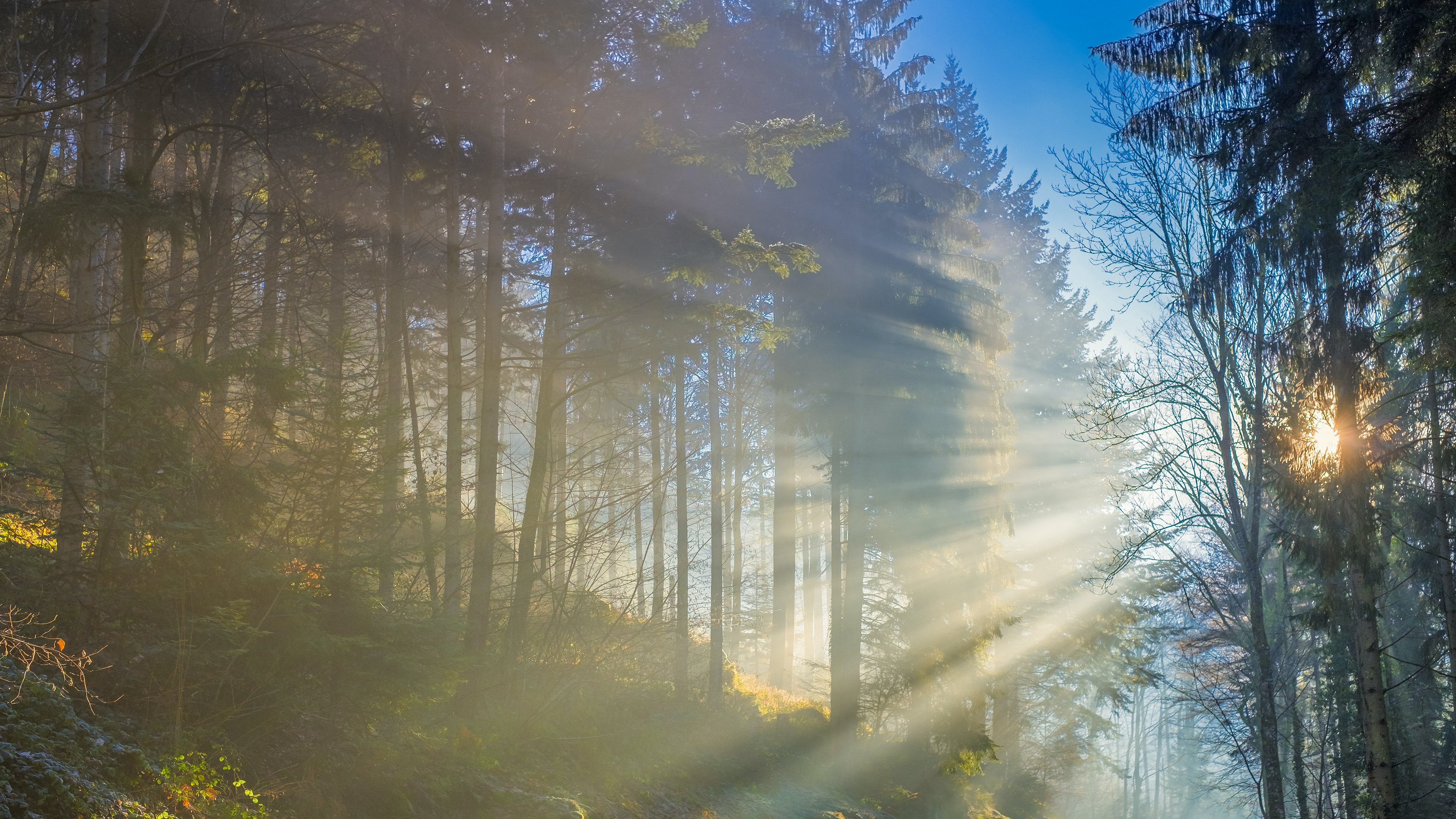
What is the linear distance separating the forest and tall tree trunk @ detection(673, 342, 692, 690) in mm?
143

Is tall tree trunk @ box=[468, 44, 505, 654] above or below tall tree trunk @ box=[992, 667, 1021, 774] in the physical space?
above

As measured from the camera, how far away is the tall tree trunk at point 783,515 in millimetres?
17078

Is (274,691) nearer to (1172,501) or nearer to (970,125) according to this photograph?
(1172,501)

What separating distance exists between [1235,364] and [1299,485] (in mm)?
2779

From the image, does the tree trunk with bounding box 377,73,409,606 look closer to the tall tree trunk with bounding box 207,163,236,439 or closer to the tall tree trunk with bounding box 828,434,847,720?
the tall tree trunk with bounding box 207,163,236,439

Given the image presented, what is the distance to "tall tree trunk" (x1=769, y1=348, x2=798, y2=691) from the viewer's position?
17078 mm

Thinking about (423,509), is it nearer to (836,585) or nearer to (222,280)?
(222,280)

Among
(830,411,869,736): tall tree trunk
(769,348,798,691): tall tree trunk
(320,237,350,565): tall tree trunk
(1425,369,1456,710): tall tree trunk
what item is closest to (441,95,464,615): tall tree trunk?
(320,237,350,565): tall tree trunk

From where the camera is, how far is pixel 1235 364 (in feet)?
42.0

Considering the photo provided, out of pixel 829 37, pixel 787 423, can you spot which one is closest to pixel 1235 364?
pixel 787 423

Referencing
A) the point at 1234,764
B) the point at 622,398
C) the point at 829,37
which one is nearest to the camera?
the point at 829,37

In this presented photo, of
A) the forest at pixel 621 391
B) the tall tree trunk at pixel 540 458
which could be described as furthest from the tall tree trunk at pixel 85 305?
the tall tree trunk at pixel 540 458

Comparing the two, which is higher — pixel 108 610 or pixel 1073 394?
pixel 1073 394

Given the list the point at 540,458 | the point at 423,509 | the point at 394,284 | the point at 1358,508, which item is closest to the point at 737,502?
the point at 540,458
